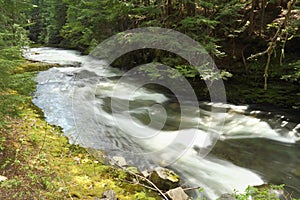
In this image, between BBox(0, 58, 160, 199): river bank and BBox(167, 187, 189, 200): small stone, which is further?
BBox(167, 187, 189, 200): small stone

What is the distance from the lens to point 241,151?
5441mm

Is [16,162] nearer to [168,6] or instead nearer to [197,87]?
[197,87]

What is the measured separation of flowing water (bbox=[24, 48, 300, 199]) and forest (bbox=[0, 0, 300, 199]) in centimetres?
67

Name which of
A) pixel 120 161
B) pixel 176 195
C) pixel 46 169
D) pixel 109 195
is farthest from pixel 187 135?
pixel 46 169

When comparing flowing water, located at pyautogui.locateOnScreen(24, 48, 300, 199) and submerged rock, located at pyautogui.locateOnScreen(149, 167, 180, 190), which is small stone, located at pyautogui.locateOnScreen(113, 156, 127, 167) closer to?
flowing water, located at pyautogui.locateOnScreen(24, 48, 300, 199)

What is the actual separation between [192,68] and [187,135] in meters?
2.38

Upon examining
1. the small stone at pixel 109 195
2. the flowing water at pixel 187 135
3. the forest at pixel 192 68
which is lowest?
the flowing water at pixel 187 135

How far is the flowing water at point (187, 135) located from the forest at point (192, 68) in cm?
67

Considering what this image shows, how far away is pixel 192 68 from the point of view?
7.46 meters

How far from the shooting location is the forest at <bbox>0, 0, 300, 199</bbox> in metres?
3.57

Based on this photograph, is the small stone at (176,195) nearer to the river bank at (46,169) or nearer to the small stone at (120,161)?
the river bank at (46,169)

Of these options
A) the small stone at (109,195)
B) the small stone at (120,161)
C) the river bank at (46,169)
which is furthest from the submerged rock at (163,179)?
the small stone at (109,195)

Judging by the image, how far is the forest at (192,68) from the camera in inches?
140

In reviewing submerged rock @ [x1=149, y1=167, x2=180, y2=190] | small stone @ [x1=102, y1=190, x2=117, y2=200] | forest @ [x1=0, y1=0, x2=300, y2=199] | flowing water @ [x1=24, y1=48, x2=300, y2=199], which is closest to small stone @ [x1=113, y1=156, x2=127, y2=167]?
flowing water @ [x1=24, y1=48, x2=300, y2=199]
